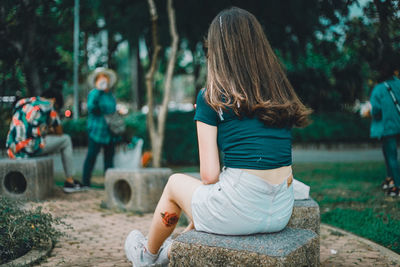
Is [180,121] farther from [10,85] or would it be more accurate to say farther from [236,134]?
[236,134]

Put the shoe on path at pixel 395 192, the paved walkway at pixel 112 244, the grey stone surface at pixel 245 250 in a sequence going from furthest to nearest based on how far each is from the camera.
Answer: the shoe on path at pixel 395 192 < the paved walkway at pixel 112 244 < the grey stone surface at pixel 245 250

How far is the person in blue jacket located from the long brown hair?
457 cm

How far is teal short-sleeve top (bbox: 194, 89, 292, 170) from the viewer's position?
250 cm

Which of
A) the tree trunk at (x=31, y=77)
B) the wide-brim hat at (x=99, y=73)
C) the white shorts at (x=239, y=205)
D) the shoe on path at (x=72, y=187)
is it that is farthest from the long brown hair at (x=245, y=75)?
the tree trunk at (x=31, y=77)

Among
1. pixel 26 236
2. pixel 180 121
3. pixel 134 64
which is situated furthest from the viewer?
pixel 134 64

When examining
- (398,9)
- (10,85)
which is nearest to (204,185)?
(398,9)

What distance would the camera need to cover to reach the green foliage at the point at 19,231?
3.55 metres

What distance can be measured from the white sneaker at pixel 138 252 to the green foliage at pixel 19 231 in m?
1.01

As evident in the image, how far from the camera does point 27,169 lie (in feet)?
21.0

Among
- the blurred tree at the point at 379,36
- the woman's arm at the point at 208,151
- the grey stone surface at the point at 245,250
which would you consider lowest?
the grey stone surface at the point at 245,250

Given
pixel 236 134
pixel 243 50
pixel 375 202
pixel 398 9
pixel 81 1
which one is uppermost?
pixel 81 1

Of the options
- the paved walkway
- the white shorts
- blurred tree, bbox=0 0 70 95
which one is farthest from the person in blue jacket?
blurred tree, bbox=0 0 70 95

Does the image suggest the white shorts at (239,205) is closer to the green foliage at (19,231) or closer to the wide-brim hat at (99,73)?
the green foliage at (19,231)

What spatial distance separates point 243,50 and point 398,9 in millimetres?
3751
